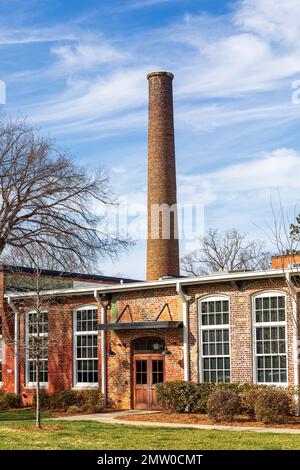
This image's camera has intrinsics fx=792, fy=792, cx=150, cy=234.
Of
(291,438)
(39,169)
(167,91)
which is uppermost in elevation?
(167,91)

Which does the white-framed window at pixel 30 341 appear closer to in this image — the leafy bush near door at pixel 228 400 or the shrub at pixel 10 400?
the shrub at pixel 10 400

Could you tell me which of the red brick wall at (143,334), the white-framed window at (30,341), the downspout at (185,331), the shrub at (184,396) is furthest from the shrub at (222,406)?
the white-framed window at (30,341)

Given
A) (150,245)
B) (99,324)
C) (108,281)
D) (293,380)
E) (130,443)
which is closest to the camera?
(130,443)

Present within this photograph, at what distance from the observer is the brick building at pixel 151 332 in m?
24.5

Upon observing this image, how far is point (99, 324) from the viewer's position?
28.3 metres

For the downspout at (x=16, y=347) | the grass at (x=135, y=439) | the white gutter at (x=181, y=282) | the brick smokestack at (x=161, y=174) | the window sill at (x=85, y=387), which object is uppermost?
the brick smokestack at (x=161, y=174)

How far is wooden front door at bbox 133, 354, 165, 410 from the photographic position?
27312mm

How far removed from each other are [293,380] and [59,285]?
13.1 meters

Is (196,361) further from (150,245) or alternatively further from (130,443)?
(150,245)

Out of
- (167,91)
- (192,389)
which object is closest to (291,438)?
(192,389)

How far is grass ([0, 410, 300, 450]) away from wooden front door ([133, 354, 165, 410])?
631 centimetres

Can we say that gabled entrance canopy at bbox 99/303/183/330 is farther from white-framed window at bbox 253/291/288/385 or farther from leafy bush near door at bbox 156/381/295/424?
white-framed window at bbox 253/291/288/385

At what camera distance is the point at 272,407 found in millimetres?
21734

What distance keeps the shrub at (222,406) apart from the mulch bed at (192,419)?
208 millimetres
